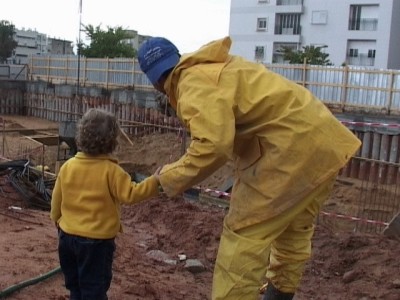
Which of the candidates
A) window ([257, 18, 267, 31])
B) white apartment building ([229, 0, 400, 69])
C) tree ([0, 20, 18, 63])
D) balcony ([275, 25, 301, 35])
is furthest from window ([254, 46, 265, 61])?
tree ([0, 20, 18, 63])

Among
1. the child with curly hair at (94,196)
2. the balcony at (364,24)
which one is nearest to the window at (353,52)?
the balcony at (364,24)

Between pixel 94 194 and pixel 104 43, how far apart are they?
39.0m

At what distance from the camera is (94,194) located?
286cm

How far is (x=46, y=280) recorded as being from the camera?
12.5ft

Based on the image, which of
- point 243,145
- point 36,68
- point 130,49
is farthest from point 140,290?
point 130,49

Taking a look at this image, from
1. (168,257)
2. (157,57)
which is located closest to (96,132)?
(157,57)

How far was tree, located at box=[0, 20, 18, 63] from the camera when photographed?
5247cm

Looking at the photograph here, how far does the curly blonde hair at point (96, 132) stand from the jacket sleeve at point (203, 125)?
0.43m

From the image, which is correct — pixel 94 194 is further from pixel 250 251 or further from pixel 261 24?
pixel 261 24

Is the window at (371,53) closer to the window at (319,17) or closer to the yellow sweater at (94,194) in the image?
the window at (319,17)

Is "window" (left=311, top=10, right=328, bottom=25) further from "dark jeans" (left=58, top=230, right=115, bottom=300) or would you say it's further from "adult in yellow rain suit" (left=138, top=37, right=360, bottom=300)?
"dark jeans" (left=58, top=230, right=115, bottom=300)

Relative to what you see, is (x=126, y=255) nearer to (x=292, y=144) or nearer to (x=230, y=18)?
(x=292, y=144)

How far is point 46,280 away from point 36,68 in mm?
28928

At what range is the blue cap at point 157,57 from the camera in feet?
9.04
